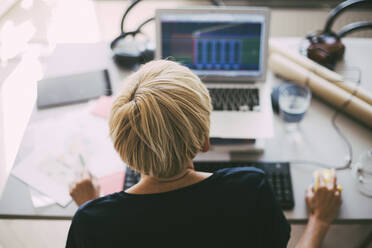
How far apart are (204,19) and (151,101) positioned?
25.9 inches

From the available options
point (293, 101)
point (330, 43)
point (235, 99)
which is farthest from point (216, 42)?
point (330, 43)

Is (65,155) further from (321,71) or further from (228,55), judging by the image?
(321,71)

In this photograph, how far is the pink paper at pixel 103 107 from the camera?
1.31 metres

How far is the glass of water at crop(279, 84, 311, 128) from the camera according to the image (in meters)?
1.23

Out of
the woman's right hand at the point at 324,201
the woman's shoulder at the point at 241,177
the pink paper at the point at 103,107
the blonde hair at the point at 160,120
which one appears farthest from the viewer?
the pink paper at the point at 103,107

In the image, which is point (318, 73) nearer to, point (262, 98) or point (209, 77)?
point (262, 98)

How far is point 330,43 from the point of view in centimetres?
134

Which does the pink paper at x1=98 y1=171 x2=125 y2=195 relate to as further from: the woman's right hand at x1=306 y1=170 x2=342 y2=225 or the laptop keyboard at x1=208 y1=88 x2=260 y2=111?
the woman's right hand at x1=306 y1=170 x2=342 y2=225

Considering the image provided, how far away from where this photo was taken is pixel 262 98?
1249 millimetres

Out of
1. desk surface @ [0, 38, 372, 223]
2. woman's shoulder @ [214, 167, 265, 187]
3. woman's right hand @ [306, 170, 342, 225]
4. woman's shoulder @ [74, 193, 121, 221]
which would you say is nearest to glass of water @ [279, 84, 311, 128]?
desk surface @ [0, 38, 372, 223]

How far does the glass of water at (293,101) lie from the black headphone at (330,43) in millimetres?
171

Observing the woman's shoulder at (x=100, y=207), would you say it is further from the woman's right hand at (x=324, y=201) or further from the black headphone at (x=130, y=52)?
the black headphone at (x=130, y=52)

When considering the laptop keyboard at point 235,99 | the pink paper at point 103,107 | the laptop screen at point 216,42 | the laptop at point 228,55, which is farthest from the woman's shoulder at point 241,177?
the pink paper at point 103,107

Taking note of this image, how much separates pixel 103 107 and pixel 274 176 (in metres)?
0.70
